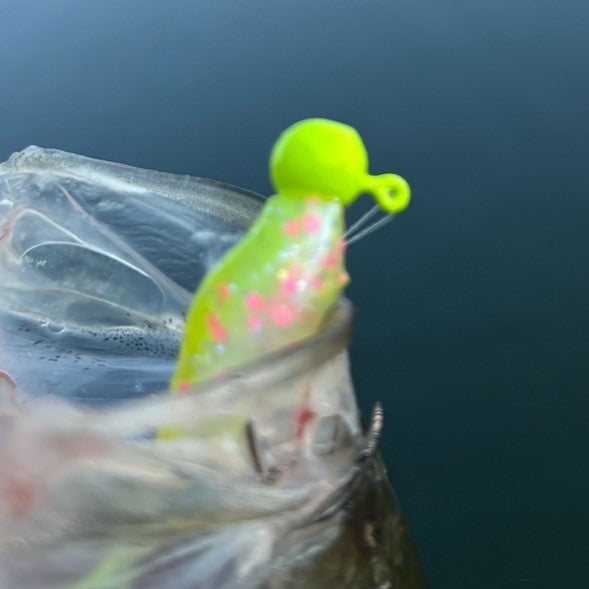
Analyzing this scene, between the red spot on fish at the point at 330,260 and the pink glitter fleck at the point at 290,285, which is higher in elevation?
the red spot on fish at the point at 330,260

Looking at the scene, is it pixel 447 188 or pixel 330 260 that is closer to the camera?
pixel 330 260

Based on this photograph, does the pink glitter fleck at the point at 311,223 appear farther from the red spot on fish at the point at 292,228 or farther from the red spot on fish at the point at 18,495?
the red spot on fish at the point at 18,495

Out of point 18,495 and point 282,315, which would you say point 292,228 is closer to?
point 282,315

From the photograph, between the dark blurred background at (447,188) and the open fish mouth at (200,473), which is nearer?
the open fish mouth at (200,473)

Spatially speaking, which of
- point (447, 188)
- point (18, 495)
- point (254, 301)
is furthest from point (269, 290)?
point (447, 188)

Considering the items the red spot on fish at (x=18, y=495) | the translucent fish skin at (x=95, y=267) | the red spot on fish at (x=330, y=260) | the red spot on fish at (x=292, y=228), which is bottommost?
the red spot on fish at (x=18, y=495)

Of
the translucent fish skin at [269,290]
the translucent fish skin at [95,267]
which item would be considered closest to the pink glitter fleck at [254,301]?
the translucent fish skin at [269,290]
